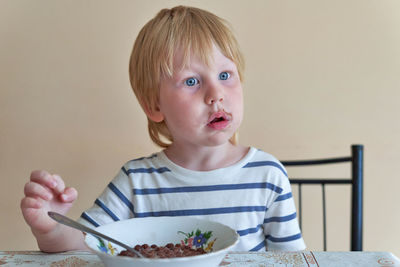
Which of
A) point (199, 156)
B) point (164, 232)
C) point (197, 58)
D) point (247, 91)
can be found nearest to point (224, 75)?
point (197, 58)

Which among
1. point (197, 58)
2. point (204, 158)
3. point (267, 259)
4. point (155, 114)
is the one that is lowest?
point (267, 259)

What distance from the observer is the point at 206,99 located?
878mm

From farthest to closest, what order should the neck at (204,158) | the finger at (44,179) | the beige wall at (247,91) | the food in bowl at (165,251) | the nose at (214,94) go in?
the beige wall at (247,91) < the neck at (204,158) < the nose at (214,94) < the finger at (44,179) < the food in bowl at (165,251)

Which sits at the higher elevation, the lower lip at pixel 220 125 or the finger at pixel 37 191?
the lower lip at pixel 220 125

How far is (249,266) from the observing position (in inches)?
25.8

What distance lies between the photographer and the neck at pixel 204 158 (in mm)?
1000

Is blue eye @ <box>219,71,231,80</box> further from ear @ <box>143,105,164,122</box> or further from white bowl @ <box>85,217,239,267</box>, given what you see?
white bowl @ <box>85,217,239,267</box>

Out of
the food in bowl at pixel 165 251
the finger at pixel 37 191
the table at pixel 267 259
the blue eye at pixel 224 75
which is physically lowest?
the table at pixel 267 259

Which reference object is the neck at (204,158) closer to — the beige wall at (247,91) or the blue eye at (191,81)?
the blue eye at (191,81)

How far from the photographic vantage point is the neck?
1.00 m

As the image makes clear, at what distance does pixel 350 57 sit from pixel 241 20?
37cm

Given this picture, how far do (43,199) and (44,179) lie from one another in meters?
0.04

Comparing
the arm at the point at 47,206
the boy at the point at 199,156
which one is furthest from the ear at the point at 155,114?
the arm at the point at 47,206

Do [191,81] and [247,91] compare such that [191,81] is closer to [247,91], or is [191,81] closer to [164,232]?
[164,232]
